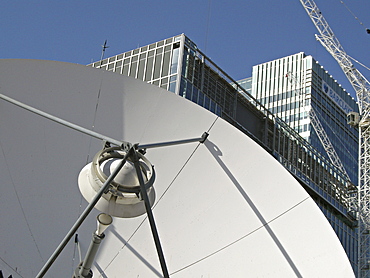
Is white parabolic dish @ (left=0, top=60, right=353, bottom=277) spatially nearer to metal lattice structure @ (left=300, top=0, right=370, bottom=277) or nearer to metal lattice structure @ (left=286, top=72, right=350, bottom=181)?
metal lattice structure @ (left=300, top=0, right=370, bottom=277)

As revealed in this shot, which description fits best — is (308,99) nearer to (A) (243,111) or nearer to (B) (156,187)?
(A) (243,111)

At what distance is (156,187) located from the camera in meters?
20.3

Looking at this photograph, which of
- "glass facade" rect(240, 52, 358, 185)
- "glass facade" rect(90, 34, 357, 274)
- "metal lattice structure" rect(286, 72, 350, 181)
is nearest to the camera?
"glass facade" rect(90, 34, 357, 274)

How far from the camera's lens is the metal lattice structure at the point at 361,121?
87.9m

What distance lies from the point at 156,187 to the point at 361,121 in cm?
7920

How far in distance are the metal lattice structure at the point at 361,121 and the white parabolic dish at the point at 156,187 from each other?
233 ft

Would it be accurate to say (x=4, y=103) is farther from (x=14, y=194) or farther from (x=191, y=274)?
(x=191, y=274)

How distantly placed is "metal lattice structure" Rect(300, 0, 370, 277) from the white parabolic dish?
70.9 meters

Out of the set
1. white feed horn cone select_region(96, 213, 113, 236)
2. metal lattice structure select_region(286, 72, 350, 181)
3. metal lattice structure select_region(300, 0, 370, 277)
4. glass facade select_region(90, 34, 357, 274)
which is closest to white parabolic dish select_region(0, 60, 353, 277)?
white feed horn cone select_region(96, 213, 113, 236)

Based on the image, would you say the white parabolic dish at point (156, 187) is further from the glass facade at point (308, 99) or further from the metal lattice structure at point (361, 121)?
the glass facade at point (308, 99)

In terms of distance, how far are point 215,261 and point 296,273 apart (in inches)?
91.2

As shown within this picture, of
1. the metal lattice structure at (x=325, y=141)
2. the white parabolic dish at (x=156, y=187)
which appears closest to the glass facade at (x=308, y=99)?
the metal lattice structure at (x=325, y=141)

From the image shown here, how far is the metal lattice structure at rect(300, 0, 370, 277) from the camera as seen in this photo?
87938mm

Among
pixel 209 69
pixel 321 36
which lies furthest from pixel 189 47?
pixel 321 36
